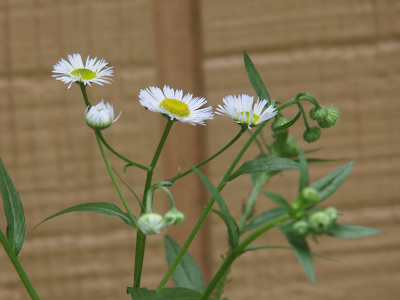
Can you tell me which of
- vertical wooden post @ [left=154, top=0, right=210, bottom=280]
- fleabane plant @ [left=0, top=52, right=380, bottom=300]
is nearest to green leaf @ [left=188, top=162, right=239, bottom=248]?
fleabane plant @ [left=0, top=52, right=380, bottom=300]

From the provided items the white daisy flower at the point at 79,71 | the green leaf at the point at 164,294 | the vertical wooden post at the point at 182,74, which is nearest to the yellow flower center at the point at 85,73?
the white daisy flower at the point at 79,71

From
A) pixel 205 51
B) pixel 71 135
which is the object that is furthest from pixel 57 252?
pixel 205 51

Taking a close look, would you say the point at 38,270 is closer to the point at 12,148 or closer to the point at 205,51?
the point at 12,148

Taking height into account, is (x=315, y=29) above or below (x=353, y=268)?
above

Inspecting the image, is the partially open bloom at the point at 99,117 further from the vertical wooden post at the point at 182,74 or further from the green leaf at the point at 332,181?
the vertical wooden post at the point at 182,74

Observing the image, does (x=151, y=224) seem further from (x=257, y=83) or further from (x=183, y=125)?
(x=183, y=125)

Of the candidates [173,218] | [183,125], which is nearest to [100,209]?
[173,218]

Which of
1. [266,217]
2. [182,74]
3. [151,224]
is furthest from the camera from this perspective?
[182,74]
